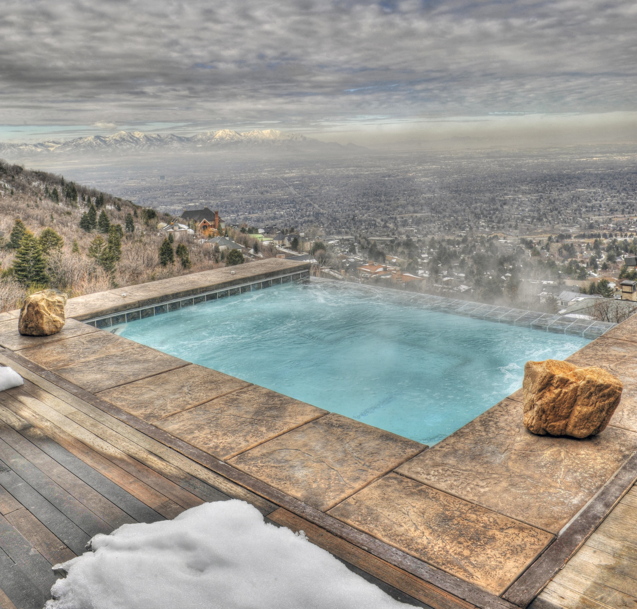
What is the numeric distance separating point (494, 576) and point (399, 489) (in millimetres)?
634

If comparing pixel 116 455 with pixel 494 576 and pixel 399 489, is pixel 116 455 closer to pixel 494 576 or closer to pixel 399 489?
pixel 399 489

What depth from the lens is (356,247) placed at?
512 inches

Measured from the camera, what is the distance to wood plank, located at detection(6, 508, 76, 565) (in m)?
1.85

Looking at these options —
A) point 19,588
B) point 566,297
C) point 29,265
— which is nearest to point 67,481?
point 19,588

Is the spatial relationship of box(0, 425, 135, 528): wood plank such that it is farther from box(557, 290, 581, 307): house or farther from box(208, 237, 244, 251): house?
box(208, 237, 244, 251): house

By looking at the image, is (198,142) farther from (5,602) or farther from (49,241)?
(5,602)

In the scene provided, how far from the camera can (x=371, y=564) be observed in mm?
1816

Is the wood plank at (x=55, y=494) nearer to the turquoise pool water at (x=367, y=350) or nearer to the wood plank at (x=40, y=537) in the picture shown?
the wood plank at (x=40, y=537)

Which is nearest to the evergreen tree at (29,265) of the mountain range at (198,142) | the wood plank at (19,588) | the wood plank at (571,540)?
the wood plank at (19,588)

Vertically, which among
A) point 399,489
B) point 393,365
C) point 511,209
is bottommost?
point 393,365

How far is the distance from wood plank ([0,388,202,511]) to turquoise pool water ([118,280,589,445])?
83.5 inches

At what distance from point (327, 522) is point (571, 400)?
1586 mm

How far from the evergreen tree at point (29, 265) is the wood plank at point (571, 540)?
311 inches

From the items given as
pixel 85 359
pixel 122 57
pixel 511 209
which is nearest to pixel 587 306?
pixel 85 359
